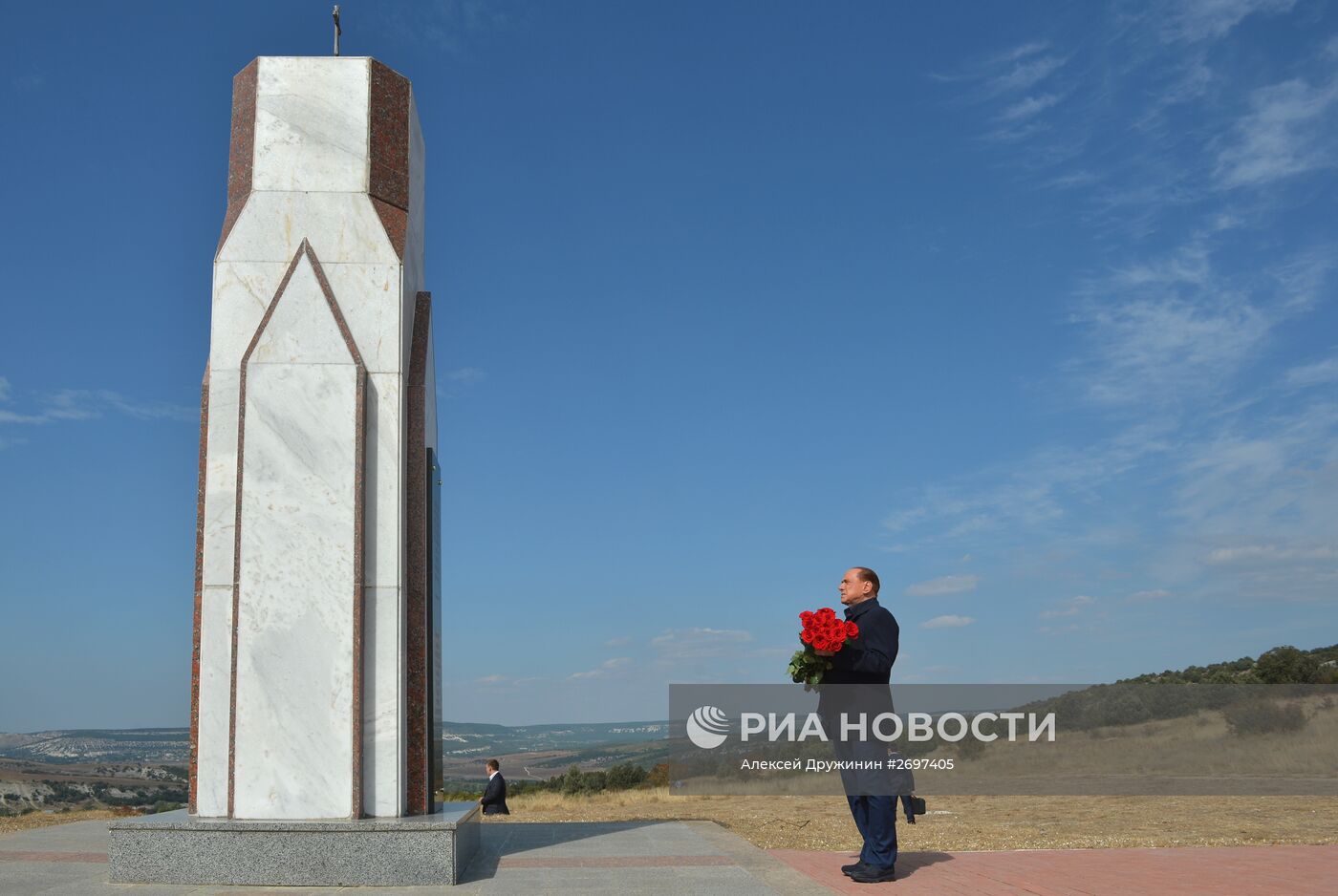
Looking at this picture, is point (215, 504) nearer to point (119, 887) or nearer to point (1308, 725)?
point (119, 887)

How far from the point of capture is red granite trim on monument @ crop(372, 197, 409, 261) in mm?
9250

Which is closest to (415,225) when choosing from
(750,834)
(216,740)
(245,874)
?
(216,740)

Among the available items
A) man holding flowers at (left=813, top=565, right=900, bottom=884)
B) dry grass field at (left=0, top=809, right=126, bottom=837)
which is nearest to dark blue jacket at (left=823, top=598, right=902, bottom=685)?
man holding flowers at (left=813, top=565, right=900, bottom=884)

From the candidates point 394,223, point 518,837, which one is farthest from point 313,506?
point 518,837

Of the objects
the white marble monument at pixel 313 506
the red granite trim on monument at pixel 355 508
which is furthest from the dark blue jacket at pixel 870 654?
the red granite trim on monument at pixel 355 508

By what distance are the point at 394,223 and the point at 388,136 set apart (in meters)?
0.82

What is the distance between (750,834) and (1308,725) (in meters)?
19.7

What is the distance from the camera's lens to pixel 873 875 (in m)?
8.24

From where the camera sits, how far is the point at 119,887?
7914 mm

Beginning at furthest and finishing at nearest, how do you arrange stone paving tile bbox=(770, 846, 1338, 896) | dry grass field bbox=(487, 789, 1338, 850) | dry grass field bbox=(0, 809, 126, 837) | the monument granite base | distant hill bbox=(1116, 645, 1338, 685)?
distant hill bbox=(1116, 645, 1338, 685)
dry grass field bbox=(0, 809, 126, 837)
dry grass field bbox=(487, 789, 1338, 850)
the monument granite base
stone paving tile bbox=(770, 846, 1338, 896)

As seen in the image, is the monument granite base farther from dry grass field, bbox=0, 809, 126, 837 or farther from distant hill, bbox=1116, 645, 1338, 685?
distant hill, bbox=1116, 645, 1338, 685

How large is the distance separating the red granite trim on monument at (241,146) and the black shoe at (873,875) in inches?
284

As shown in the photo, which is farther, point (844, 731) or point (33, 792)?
point (33, 792)

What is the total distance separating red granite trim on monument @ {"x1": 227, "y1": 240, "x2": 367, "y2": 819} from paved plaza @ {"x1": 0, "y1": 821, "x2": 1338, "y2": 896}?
0.87m
